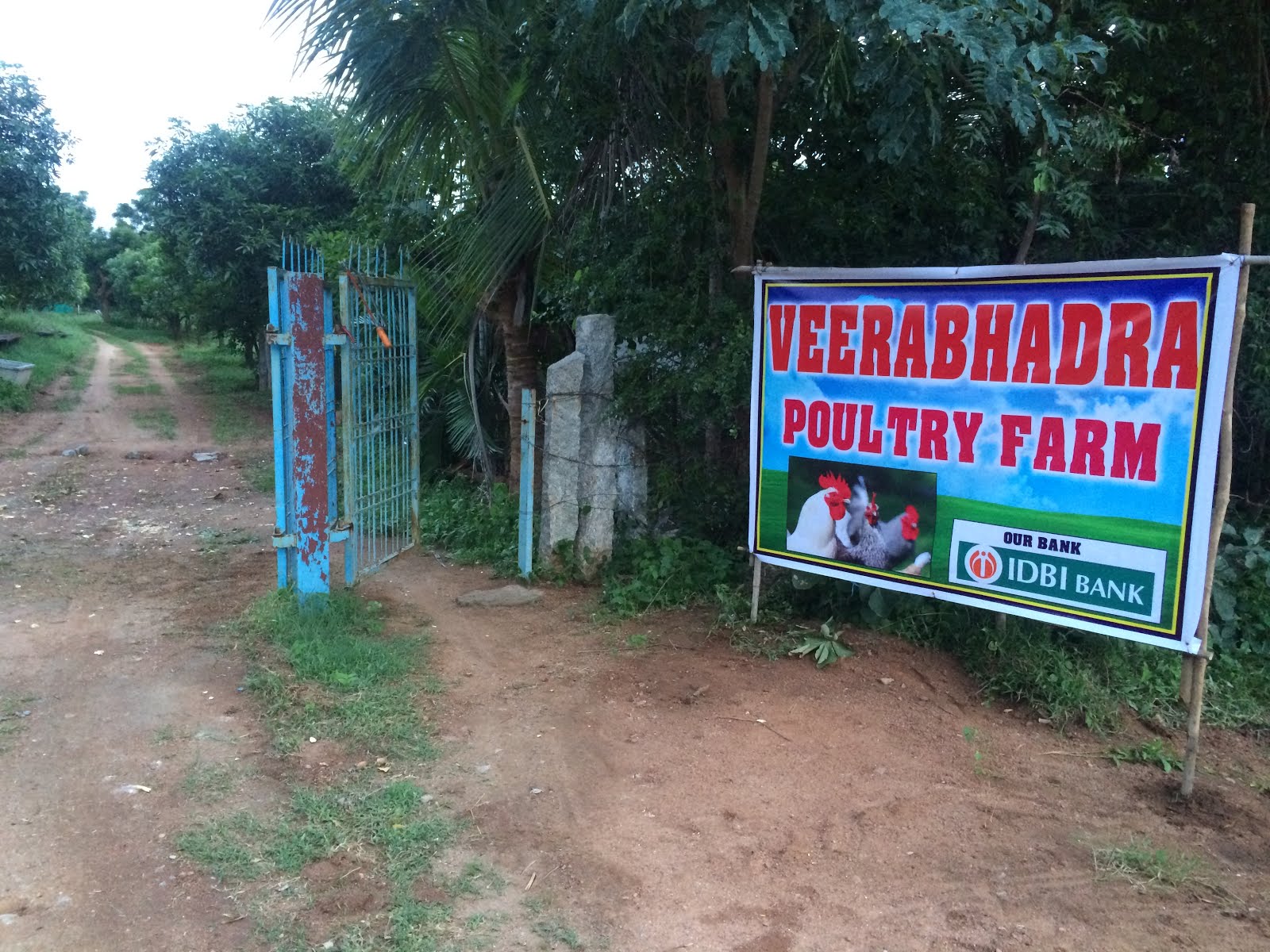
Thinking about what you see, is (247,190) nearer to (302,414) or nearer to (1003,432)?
(302,414)

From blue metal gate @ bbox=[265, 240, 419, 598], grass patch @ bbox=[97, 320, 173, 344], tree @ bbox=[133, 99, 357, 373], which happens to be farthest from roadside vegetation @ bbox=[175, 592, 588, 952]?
grass patch @ bbox=[97, 320, 173, 344]

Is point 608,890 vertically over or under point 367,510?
under

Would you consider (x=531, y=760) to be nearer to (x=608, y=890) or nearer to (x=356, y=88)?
(x=608, y=890)

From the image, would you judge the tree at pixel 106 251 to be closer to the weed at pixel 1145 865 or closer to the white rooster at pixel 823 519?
the white rooster at pixel 823 519

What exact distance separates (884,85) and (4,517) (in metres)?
8.38

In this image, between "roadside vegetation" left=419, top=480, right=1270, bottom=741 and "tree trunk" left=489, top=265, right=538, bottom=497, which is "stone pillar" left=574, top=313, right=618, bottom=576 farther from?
"tree trunk" left=489, top=265, right=538, bottom=497

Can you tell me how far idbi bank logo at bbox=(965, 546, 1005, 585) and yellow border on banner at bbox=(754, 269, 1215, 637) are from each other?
0.20ft

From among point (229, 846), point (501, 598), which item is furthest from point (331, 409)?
point (229, 846)

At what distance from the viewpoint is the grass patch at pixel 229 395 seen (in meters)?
16.0

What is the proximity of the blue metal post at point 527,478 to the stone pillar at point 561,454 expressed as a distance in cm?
9

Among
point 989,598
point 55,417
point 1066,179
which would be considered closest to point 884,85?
point 1066,179

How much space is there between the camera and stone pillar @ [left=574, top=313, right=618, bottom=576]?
6160 millimetres

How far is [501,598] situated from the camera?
614 centimetres

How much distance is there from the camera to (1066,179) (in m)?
5.12
